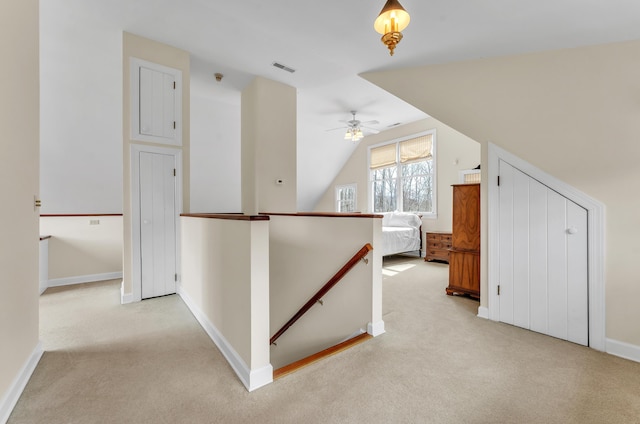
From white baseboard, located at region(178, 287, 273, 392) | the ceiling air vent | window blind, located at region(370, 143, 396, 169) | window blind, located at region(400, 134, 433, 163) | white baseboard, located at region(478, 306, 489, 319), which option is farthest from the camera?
window blind, located at region(370, 143, 396, 169)

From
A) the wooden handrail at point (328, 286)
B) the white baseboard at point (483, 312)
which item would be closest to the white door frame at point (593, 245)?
the white baseboard at point (483, 312)

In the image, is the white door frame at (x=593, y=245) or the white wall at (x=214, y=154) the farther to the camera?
the white wall at (x=214, y=154)

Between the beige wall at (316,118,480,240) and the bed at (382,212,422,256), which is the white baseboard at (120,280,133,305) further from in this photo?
the beige wall at (316,118,480,240)

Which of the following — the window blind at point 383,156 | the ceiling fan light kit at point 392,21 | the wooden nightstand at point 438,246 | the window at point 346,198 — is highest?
the window blind at point 383,156

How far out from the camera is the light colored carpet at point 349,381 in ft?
4.84

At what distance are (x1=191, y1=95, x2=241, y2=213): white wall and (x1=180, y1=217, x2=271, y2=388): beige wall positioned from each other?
2.92 meters

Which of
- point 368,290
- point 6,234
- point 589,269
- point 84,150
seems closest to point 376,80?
point 368,290

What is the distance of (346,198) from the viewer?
28.0ft

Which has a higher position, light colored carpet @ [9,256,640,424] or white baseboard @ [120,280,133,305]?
white baseboard @ [120,280,133,305]

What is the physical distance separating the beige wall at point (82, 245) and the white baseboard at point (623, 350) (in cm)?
602

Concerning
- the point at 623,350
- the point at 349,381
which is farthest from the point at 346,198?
the point at 349,381

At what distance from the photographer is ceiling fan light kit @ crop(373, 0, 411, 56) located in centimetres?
154

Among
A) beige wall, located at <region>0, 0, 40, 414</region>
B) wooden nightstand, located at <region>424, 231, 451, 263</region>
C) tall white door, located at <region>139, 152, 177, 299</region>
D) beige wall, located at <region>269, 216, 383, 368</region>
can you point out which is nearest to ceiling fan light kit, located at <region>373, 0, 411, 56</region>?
beige wall, located at <region>269, 216, 383, 368</region>

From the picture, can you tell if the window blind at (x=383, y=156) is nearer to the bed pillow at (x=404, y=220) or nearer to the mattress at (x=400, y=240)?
the bed pillow at (x=404, y=220)
